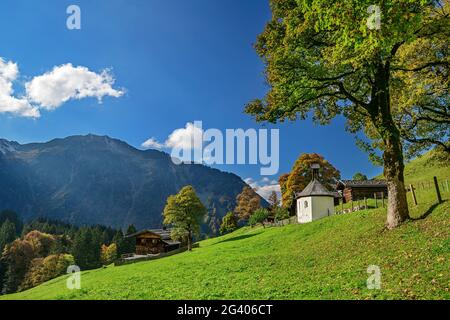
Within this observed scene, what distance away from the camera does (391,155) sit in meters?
21.5

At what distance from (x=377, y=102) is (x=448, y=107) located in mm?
9923

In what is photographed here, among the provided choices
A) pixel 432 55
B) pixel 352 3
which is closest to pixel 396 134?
pixel 432 55

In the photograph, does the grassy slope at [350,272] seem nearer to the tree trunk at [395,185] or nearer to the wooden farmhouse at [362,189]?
the tree trunk at [395,185]

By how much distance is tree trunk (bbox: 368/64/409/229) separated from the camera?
69.5ft

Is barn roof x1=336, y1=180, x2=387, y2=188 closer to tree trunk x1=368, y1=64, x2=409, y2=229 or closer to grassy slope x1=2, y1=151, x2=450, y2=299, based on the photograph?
grassy slope x1=2, y1=151, x2=450, y2=299

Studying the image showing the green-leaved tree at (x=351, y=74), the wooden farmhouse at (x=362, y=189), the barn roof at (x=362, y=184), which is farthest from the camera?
the barn roof at (x=362, y=184)

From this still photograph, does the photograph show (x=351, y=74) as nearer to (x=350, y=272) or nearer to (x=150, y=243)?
(x=350, y=272)

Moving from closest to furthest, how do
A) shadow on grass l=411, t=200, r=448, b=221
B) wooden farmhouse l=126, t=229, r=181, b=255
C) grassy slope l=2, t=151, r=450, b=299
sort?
grassy slope l=2, t=151, r=450, b=299
shadow on grass l=411, t=200, r=448, b=221
wooden farmhouse l=126, t=229, r=181, b=255

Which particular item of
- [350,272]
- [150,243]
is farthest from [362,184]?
[350,272]

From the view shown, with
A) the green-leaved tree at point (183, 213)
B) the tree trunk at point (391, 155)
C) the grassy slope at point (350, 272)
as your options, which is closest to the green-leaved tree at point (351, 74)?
the tree trunk at point (391, 155)

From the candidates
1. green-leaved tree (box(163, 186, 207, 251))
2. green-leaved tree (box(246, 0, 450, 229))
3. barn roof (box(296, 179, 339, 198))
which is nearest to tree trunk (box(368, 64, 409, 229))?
green-leaved tree (box(246, 0, 450, 229))

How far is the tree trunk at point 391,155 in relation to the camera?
21188 millimetres

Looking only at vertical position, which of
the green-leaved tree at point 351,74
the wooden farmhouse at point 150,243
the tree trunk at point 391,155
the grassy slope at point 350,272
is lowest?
the grassy slope at point 350,272
